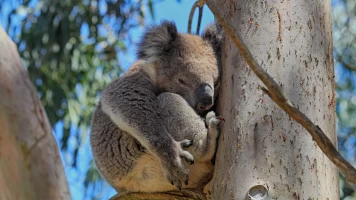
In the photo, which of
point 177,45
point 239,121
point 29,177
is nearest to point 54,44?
point 177,45

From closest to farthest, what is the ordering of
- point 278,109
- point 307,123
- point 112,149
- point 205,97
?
point 307,123, point 278,109, point 205,97, point 112,149

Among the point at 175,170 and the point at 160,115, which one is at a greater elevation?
the point at 160,115

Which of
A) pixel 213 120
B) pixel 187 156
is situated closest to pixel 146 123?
pixel 187 156

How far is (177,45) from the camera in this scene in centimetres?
328

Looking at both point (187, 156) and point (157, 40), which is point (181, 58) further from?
point (187, 156)

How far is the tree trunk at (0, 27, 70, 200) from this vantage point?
1.70m

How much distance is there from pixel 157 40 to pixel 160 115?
0.44 m

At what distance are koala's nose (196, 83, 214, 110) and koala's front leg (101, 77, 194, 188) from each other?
0.57 feet

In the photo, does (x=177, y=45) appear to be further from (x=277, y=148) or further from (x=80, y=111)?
(x=80, y=111)

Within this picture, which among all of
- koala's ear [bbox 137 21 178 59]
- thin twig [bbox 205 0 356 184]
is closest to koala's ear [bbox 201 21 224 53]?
koala's ear [bbox 137 21 178 59]

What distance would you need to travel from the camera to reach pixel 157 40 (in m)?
3.25

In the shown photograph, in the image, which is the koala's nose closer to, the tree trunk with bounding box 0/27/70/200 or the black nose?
the black nose

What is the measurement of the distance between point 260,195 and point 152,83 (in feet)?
3.60

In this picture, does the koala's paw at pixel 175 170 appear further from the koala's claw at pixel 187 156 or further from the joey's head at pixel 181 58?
the joey's head at pixel 181 58
